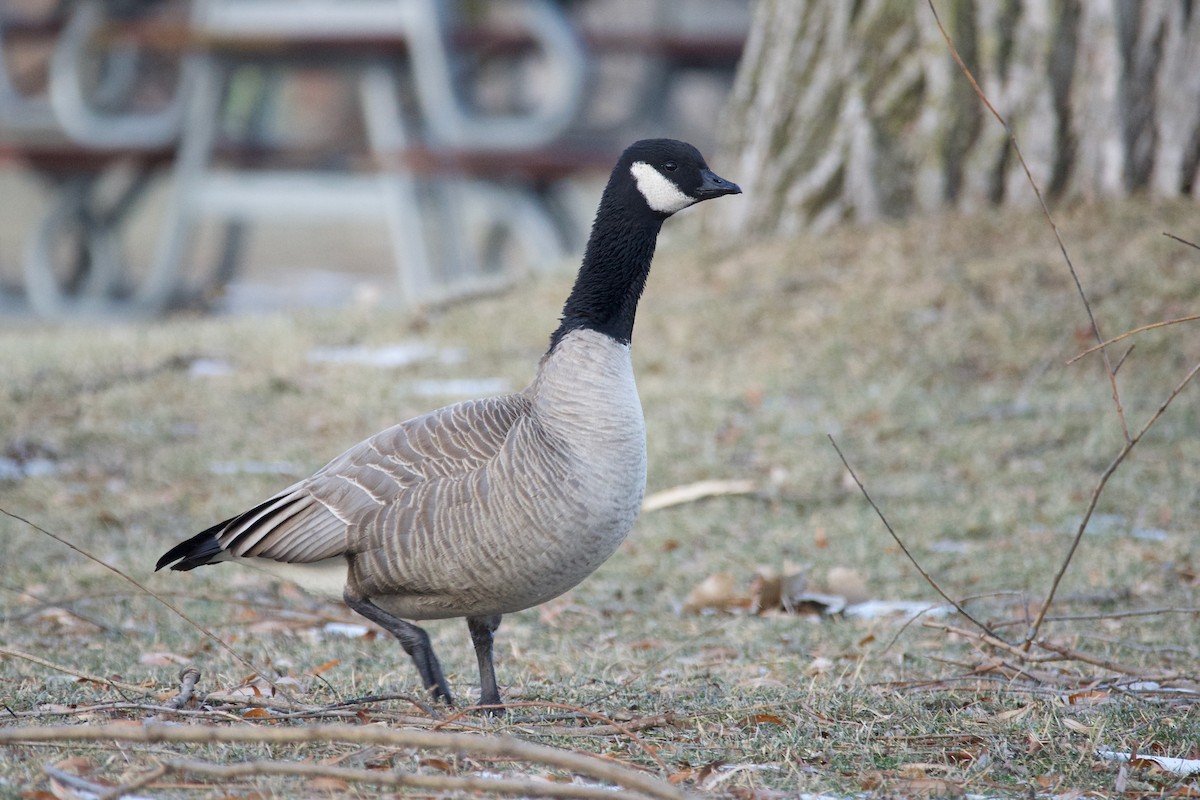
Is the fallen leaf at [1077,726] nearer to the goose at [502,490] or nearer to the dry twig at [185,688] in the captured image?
the goose at [502,490]

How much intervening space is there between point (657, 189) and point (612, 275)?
0.30 meters

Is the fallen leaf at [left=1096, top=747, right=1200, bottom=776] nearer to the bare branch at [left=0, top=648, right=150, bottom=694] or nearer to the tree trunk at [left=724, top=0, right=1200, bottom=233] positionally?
the bare branch at [left=0, top=648, right=150, bottom=694]

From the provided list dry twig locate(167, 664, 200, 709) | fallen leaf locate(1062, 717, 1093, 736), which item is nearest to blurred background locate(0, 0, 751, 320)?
dry twig locate(167, 664, 200, 709)

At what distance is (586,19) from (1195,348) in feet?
32.8

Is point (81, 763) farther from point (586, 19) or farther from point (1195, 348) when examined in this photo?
point (586, 19)

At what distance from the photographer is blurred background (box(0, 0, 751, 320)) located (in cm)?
1339

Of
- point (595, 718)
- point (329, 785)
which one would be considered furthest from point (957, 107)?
point (329, 785)

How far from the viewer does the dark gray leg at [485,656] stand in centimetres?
333

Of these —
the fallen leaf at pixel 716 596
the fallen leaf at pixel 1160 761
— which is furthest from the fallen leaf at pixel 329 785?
the fallen leaf at pixel 716 596

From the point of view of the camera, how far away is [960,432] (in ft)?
20.9

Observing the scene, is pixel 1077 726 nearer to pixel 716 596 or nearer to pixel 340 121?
pixel 716 596

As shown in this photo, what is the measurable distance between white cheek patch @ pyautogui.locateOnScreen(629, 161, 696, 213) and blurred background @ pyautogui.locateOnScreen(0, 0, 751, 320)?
8941 millimetres

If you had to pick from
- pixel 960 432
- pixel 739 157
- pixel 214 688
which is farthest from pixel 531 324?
pixel 214 688

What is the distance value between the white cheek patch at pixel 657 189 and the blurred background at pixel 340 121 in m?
8.94
